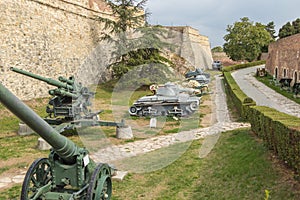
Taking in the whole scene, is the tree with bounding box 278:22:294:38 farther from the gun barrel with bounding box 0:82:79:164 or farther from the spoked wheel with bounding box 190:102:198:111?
the gun barrel with bounding box 0:82:79:164

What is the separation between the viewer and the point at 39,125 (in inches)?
132

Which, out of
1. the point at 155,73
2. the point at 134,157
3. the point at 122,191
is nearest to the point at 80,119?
the point at 134,157

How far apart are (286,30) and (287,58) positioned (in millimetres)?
23265

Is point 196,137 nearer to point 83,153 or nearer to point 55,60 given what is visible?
point 83,153

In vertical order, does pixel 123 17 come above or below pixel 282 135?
above

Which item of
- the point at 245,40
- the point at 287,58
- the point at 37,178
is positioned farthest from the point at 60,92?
the point at 245,40

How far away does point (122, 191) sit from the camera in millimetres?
5688

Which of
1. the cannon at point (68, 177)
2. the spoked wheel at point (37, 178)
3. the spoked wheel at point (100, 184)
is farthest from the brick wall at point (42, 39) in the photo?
the spoked wheel at point (100, 184)

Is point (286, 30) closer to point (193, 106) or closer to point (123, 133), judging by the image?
point (193, 106)

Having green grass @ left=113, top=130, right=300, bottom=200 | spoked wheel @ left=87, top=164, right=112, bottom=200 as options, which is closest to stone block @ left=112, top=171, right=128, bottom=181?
green grass @ left=113, top=130, right=300, bottom=200

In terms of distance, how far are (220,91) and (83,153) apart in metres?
16.4

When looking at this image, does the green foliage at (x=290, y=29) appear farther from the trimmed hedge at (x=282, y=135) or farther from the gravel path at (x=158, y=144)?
the trimmed hedge at (x=282, y=135)

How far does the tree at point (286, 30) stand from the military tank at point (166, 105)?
32982 millimetres

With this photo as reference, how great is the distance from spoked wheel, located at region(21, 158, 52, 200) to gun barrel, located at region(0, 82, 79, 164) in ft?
1.51
